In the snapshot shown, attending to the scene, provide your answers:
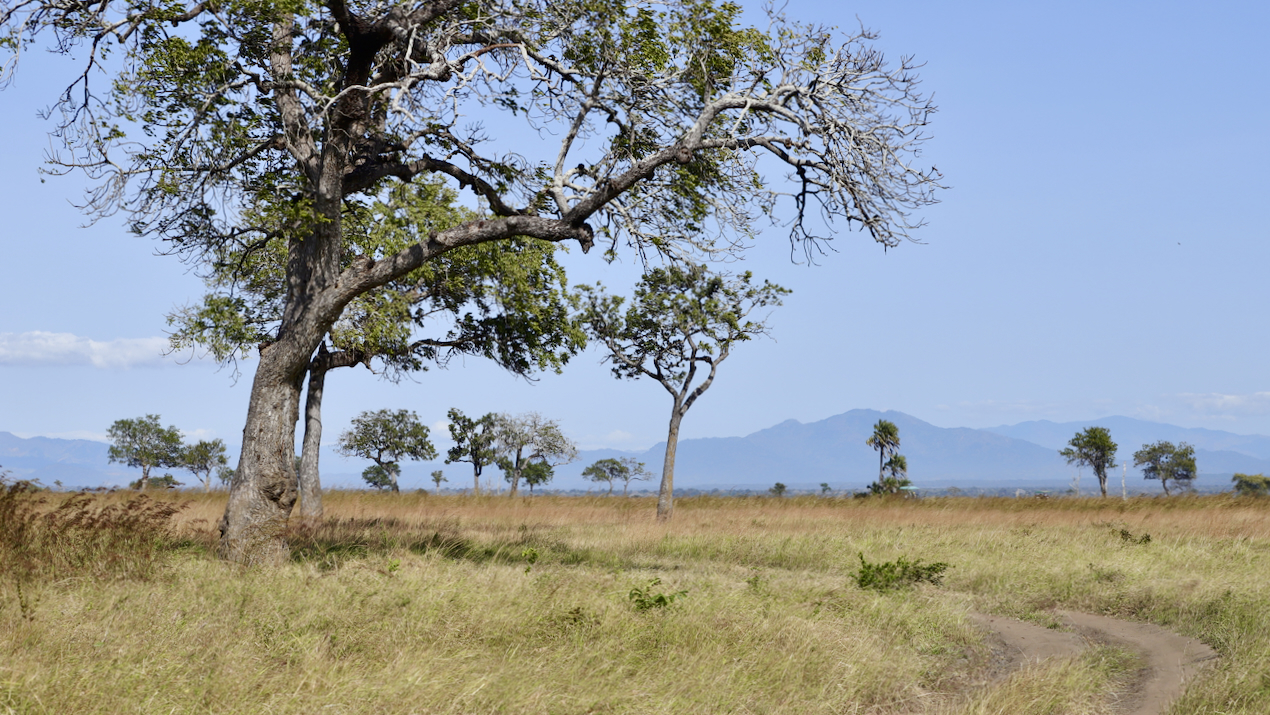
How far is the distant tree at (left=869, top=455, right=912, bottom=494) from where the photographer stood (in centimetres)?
6647

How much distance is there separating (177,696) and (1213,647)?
10.3m

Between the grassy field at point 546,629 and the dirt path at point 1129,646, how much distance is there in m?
0.25

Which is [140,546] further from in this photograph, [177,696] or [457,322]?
[457,322]

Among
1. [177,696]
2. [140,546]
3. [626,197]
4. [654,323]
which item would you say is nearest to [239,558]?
[140,546]

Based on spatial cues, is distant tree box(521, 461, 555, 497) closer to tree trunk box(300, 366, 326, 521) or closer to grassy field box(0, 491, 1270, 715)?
tree trunk box(300, 366, 326, 521)

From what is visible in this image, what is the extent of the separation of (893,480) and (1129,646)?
213 ft

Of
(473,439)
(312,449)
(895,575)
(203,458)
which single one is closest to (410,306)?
(312,449)

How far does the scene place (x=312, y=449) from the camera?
2198 centimetres

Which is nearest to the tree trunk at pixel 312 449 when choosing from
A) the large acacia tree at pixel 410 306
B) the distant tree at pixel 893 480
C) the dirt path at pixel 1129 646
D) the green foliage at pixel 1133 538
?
the large acacia tree at pixel 410 306

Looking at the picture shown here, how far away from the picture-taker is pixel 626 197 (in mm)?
13594

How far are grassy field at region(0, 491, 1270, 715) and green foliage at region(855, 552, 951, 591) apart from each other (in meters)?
0.24

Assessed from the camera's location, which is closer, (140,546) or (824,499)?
(140,546)

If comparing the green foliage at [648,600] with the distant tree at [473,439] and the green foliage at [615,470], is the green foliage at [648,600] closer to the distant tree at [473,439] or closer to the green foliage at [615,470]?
the distant tree at [473,439]

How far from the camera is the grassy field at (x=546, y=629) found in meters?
5.78
